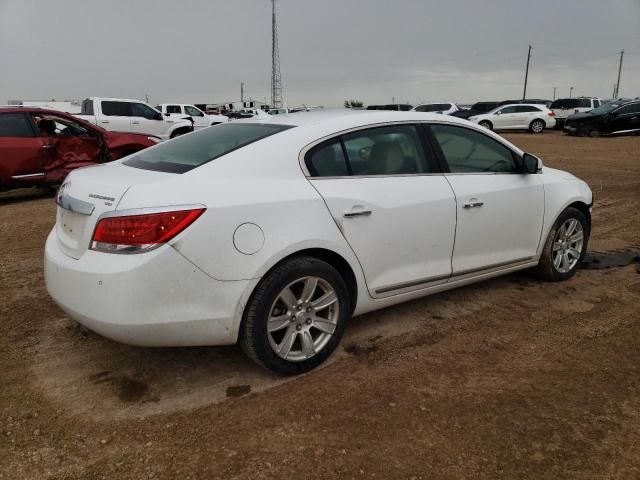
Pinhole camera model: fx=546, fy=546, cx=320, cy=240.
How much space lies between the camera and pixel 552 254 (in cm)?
462

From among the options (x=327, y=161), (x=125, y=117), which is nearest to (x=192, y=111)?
(x=125, y=117)

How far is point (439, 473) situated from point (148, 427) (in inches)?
54.9

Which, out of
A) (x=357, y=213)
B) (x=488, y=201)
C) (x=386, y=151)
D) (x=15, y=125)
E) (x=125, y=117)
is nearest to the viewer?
(x=357, y=213)

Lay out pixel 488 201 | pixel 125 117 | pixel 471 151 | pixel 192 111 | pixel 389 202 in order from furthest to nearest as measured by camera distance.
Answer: pixel 192 111 < pixel 125 117 < pixel 471 151 < pixel 488 201 < pixel 389 202

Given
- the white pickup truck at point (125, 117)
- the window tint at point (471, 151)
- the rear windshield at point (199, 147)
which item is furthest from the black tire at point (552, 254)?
the white pickup truck at point (125, 117)

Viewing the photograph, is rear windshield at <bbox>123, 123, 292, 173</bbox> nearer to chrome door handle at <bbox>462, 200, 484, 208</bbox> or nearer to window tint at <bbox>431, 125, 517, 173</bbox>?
window tint at <bbox>431, 125, 517, 173</bbox>

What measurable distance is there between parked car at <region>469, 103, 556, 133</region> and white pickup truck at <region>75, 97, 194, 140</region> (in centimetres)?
1614

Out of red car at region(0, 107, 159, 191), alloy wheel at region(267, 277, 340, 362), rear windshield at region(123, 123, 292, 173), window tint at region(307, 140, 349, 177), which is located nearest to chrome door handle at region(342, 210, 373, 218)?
window tint at region(307, 140, 349, 177)

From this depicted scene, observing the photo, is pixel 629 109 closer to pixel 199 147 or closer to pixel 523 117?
pixel 523 117

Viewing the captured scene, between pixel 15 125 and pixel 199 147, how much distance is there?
6.87 metres

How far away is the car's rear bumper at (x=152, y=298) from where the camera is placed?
2.62m

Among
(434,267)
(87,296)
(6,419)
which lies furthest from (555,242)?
(6,419)

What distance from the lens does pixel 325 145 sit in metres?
3.30

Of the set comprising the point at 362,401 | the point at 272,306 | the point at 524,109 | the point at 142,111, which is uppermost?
the point at 524,109
